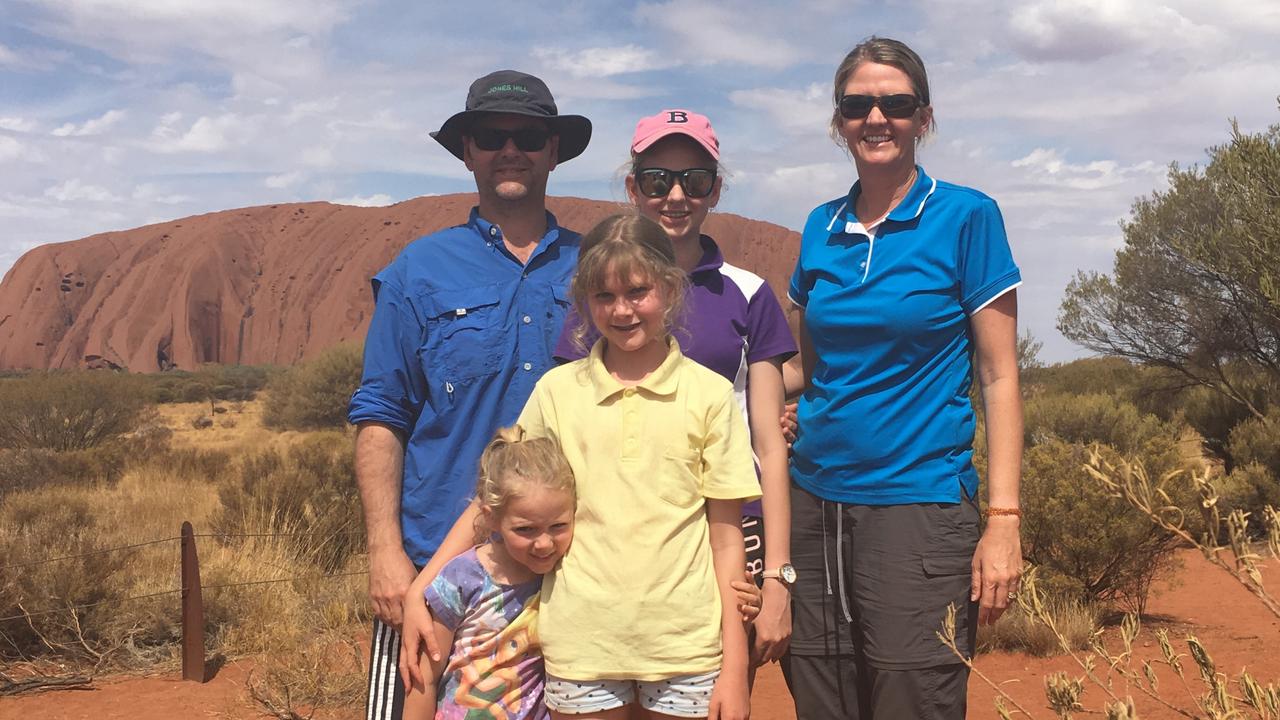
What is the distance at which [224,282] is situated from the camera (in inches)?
2913

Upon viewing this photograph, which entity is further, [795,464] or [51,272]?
[51,272]

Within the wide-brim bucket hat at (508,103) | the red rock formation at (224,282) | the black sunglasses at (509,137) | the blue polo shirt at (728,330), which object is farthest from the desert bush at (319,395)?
the red rock formation at (224,282)

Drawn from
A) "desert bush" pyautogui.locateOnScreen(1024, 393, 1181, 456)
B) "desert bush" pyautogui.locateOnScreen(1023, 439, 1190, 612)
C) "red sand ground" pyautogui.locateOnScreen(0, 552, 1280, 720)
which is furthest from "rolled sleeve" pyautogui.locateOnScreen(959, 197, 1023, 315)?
"desert bush" pyautogui.locateOnScreen(1024, 393, 1181, 456)

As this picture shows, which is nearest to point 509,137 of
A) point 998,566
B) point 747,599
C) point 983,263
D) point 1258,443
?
point 983,263

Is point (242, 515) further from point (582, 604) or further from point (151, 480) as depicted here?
point (582, 604)

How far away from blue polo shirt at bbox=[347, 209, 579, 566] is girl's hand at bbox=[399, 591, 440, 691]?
0.90 ft

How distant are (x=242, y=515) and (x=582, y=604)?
8.49m

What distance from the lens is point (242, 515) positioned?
32.5 feet

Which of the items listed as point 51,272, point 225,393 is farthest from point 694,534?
point 51,272

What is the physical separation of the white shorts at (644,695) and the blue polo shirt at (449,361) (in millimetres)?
603

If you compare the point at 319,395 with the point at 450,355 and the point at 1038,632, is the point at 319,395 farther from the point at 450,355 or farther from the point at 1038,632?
the point at 450,355

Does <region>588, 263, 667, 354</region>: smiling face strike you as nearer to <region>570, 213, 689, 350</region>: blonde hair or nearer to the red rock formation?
<region>570, 213, 689, 350</region>: blonde hair

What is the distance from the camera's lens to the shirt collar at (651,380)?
7.70 feet

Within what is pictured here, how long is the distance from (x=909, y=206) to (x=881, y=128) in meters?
0.22
